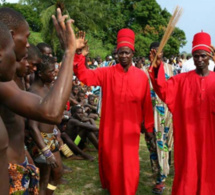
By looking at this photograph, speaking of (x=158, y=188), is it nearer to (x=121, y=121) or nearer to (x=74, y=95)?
(x=121, y=121)

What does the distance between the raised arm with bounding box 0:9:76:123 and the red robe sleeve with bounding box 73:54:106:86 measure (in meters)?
1.88

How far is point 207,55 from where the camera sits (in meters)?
3.38

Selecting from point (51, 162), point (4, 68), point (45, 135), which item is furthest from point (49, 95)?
point (45, 135)

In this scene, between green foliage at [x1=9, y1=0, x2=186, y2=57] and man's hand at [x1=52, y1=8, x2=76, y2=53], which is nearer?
man's hand at [x1=52, y1=8, x2=76, y2=53]

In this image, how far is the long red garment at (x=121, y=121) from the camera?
382 cm

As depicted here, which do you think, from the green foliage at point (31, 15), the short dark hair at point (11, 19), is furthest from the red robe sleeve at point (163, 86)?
the green foliage at point (31, 15)

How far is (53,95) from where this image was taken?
1.54 metres

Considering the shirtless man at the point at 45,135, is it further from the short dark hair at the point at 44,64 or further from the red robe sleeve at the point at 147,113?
the red robe sleeve at the point at 147,113

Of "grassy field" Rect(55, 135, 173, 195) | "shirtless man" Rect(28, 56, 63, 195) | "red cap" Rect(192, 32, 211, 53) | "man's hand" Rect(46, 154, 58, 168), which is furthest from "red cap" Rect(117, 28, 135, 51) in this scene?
"grassy field" Rect(55, 135, 173, 195)

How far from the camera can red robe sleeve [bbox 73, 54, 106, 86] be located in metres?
3.61

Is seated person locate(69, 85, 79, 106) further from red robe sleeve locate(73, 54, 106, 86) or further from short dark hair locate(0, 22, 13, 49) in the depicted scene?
short dark hair locate(0, 22, 13, 49)

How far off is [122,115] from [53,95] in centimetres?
237

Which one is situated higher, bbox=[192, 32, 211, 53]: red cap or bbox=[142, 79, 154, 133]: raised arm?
bbox=[192, 32, 211, 53]: red cap

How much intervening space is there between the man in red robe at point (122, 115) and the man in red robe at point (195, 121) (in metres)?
0.54
